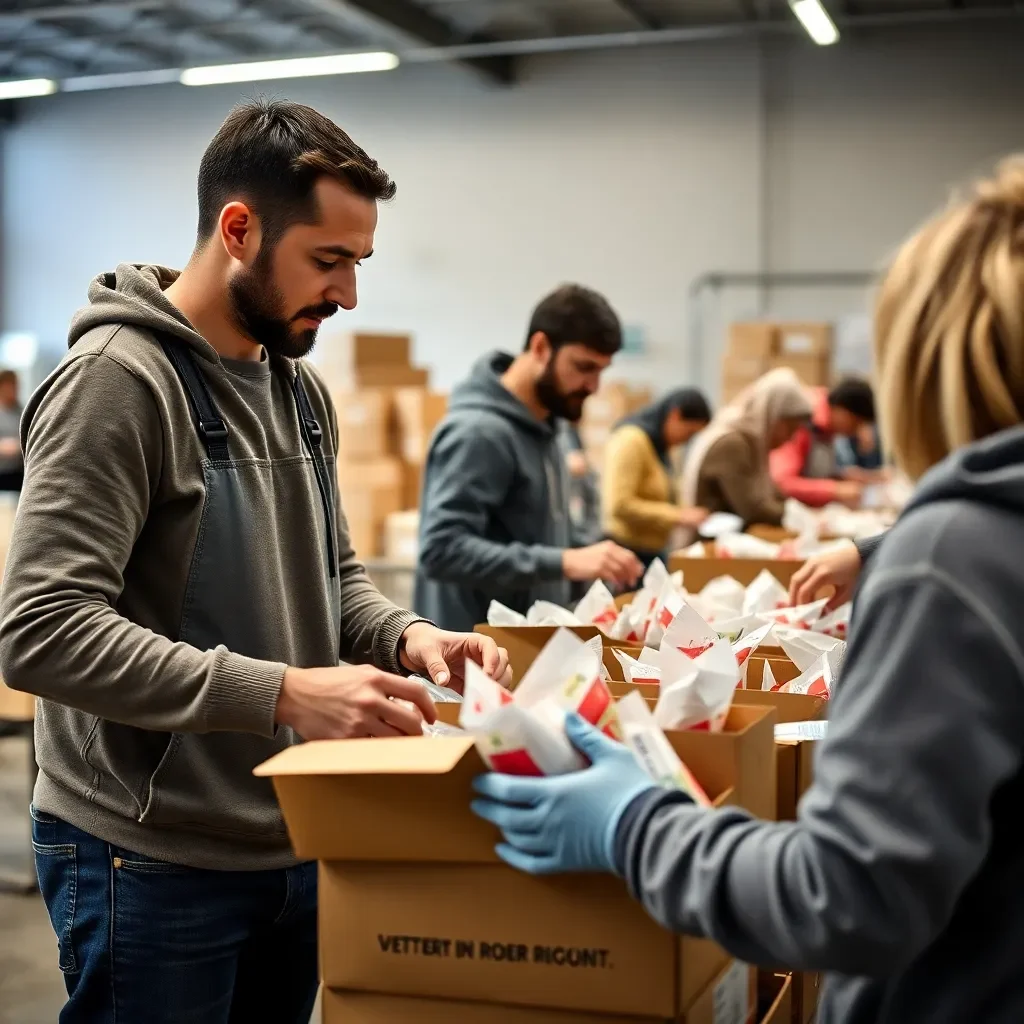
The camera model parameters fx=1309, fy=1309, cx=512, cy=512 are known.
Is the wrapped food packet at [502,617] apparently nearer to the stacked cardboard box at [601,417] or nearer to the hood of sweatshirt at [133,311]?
the hood of sweatshirt at [133,311]

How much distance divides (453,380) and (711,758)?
32.5 ft

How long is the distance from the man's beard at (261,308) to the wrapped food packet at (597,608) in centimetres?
83

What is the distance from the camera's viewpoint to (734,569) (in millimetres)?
2697

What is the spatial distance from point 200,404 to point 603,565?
1.45m

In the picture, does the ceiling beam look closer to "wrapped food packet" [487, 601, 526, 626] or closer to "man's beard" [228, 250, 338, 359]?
"wrapped food packet" [487, 601, 526, 626]

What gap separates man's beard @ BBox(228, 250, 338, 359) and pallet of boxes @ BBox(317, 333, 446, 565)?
15.6 feet

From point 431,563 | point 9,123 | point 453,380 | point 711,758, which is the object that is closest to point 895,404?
point 711,758

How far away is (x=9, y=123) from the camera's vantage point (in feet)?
39.9

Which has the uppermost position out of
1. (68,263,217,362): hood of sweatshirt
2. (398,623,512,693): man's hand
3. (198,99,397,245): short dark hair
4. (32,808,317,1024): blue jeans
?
(198,99,397,245): short dark hair

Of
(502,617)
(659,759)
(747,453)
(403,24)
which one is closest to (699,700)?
(659,759)

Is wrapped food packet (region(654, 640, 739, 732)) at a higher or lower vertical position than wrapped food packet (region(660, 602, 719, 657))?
higher

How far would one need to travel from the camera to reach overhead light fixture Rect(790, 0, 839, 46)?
7703 millimetres

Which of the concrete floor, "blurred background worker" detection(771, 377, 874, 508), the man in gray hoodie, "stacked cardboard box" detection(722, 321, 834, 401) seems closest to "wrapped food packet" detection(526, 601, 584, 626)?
the man in gray hoodie

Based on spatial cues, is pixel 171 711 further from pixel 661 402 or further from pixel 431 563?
pixel 661 402
